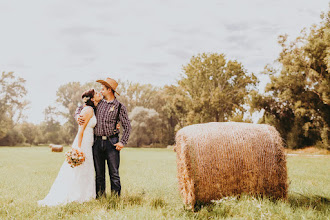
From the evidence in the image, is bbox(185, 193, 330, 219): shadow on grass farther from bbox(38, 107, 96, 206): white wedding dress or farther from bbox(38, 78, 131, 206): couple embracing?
bbox(38, 107, 96, 206): white wedding dress

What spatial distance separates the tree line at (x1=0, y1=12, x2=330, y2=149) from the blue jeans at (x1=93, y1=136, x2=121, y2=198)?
21.4m

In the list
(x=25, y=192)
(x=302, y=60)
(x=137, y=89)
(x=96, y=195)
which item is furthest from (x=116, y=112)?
(x=137, y=89)

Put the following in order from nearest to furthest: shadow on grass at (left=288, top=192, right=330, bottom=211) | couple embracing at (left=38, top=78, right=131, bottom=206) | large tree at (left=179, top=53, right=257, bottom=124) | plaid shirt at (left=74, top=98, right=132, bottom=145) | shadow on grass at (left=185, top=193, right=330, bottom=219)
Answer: shadow on grass at (left=185, top=193, right=330, bottom=219), shadow on grass at (left=288, top=192, right=330, bottom=211), couple embracing at (left=38, top=78, right=131, bottom=206), plaid shirt at (left=74, top=98, right=132, bottom=145), large tree at (left=179, top=53, right=257, bottom=124)

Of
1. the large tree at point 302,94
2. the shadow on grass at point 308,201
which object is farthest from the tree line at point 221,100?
the shadow on grass at point 308,201

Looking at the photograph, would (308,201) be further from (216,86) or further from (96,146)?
(216,86)

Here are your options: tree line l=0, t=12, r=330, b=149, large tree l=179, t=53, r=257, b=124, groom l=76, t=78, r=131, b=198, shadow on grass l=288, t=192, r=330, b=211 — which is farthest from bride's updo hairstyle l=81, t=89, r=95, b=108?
large tree l=179, t=53, r=257, b=124

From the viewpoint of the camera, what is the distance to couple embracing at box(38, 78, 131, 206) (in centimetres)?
571

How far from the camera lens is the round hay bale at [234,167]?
528cm

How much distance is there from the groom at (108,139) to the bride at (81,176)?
129mm

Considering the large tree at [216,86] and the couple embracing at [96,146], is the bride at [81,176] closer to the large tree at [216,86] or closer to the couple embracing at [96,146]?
the couple embracing at [96,146]

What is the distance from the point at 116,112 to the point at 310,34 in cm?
2681

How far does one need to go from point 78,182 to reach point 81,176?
0.13 m

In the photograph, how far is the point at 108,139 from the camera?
596 cm

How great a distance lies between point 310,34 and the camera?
1060 inches
